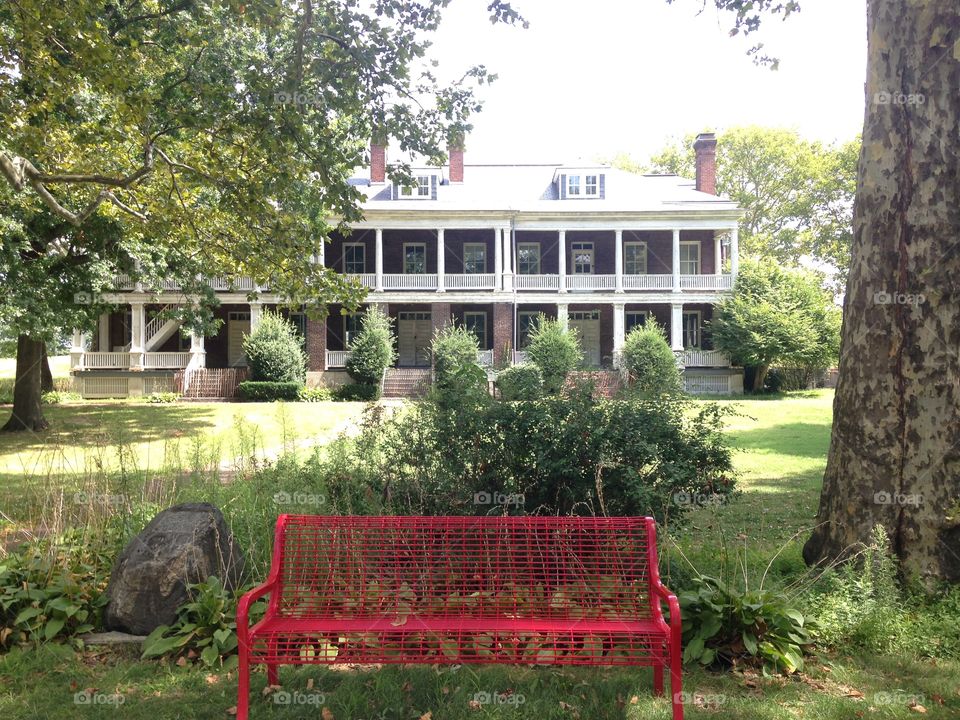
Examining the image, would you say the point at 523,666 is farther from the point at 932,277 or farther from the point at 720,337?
the point at 720,337

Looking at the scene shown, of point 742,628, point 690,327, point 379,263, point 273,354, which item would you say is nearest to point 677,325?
point 690,327

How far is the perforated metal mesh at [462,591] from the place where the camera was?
11.3ft

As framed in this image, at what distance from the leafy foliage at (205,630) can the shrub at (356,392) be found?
2256 centimetres

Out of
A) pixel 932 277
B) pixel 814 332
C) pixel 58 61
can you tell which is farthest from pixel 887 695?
pixel 814 332

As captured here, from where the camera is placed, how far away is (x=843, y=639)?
13.5 ft

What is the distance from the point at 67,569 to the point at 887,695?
499 centimetres

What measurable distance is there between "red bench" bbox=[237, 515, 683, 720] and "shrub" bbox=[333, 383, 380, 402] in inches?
897

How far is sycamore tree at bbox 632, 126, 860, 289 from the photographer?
41406mm

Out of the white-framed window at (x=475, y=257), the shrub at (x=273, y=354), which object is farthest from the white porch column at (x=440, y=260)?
the shrub at (x=273, y=354)

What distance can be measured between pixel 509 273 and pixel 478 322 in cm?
310

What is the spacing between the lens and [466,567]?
4.19m

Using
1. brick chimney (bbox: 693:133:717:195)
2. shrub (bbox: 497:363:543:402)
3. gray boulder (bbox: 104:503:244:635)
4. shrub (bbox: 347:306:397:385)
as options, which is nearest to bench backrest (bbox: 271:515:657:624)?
gray boulder (bbox: 104:503:244:635)

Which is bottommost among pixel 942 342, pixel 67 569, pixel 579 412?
pixel 67 569

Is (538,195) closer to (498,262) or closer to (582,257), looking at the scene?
(582,257)
